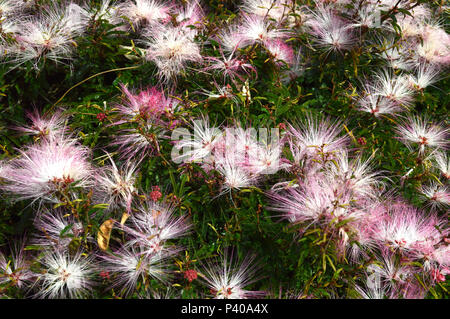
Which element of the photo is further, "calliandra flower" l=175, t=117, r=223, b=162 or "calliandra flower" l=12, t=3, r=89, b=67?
"calliandra flower" l=12, t=3, r=89, b=67

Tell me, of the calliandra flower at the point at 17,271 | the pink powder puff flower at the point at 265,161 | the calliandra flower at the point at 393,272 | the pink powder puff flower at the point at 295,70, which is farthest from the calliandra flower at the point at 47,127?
the calliandra flower at the point at 393,272

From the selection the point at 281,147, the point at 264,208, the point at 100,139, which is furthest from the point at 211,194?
the point at 100,139

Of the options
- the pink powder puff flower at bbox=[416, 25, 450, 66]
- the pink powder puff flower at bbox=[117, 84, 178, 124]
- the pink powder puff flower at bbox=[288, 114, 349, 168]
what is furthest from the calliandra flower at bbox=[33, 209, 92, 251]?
the pink powder puff flower at bbox=[416, 25, 450, 66]

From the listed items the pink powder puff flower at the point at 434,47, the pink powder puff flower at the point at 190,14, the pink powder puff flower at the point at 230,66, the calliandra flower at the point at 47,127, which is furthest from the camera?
the pink powder puff flower at the point at 434,47

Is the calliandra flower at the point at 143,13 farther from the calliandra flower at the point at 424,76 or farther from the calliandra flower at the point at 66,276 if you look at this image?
the calliandra flower at the point at 424,76

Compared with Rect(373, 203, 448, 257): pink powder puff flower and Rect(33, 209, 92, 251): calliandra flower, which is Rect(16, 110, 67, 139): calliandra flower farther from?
Rect(373, 203, 448, 257): pink powder puff flower

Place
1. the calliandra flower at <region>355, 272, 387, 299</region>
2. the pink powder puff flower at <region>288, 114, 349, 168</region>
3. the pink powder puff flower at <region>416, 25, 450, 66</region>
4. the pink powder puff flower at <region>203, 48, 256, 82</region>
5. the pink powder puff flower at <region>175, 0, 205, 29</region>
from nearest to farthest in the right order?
1. the calliandra flower at <region>355, 272, 387, 299</region>
2. the pink powder puff flower at <region>288, 114, 349, 168</region>
3. the pink powder puff flower at <region>203, 48, 256, 82</region>
4. the pink powder puff flower at <region>175, 0, 205, 29</region>
5. the pink powder puff flower at <region>416, 25, 450, 66</region>
